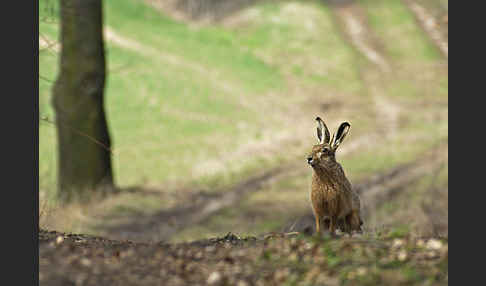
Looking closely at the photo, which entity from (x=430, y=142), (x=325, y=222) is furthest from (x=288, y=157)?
(x=325, y=222)

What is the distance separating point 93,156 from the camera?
602 inches

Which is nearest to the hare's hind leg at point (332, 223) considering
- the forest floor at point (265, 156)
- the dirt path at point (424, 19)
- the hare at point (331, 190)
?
the hare at point (331, 190)

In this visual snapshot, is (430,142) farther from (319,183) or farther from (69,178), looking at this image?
(319,183)

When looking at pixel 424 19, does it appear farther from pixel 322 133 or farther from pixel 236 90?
pixel 322 133

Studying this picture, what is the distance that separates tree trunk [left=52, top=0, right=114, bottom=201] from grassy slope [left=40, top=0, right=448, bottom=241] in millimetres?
533

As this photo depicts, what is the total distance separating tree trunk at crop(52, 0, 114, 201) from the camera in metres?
15.0

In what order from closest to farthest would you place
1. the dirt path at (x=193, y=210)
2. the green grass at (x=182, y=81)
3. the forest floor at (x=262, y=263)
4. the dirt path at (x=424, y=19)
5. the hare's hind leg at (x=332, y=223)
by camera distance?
the forest floor at (x=262, y=263) → the hare's hind leg at (x=332, y=223) → the dirt path at (x=193, y=210) → the green grass at (x=182, y=81) → the dirt path at (x=424, y=19)

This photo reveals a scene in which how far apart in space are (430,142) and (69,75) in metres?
12.6

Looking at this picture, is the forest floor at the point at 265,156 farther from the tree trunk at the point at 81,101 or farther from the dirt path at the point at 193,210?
the tree trunk at the point at 81,101

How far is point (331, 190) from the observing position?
717cm

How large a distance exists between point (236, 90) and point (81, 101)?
13.3m

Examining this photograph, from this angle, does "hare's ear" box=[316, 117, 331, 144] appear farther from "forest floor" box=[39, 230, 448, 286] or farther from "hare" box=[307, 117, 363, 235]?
"forest floor" box=[39, 230, 448, 286]

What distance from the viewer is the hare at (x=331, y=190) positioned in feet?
23.4

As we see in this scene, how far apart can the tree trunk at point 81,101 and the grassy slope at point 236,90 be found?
0.53 meters
